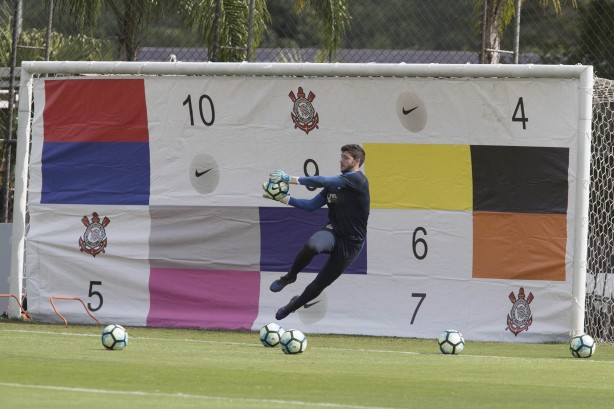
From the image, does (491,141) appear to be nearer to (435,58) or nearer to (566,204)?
(566,204)

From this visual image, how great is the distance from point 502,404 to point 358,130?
8409 millimetres

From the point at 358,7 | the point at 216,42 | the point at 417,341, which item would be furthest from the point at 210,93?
the point at 358,7

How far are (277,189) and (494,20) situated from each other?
7702mm

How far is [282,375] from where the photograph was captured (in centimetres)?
1024

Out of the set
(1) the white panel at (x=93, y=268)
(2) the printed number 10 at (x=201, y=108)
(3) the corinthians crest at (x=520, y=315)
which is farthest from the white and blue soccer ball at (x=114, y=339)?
(3) the corinthians crest at (x=520, y=315)

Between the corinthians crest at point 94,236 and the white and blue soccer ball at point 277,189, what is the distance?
368 centimetres

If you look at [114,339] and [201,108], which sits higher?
[201,108]

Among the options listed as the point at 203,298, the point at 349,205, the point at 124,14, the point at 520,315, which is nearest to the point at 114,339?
the point at 349,205

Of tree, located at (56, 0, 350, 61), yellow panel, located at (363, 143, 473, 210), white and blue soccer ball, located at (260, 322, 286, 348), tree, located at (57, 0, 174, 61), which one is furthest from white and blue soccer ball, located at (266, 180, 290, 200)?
tree, located at (57, 0, 174, 61)

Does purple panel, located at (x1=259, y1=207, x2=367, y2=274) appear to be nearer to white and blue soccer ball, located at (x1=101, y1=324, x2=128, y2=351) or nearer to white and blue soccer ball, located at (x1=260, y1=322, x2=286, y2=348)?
white and blue soccer ball, located at (x1=260, y1=322, x2=286, y2=348)

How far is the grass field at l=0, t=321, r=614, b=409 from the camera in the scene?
8.48 m

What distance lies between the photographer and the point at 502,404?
865cm

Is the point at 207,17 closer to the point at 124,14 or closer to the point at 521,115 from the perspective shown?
the point at 124,14

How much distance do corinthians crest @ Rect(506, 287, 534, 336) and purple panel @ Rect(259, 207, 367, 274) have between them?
8.17 ft
